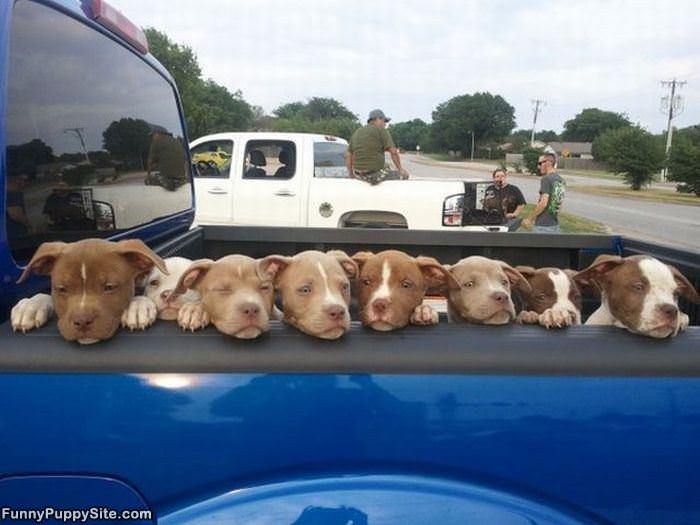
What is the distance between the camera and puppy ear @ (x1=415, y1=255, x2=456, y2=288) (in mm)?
2518

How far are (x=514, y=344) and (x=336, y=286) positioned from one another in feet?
2.77

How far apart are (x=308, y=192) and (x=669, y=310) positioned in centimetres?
733

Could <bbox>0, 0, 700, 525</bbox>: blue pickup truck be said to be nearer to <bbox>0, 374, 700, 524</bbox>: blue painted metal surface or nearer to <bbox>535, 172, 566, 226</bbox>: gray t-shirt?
<bbox>0, 374, 700, 524</bbox>: blue painted metal surface

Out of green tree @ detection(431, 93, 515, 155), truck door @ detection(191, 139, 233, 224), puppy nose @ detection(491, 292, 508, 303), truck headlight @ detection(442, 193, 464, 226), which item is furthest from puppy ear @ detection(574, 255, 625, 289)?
green tree @ detection(431, 93, 515, 155)

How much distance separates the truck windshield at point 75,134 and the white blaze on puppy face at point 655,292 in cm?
196

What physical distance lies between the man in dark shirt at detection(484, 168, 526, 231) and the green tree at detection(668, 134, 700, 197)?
35145 mm

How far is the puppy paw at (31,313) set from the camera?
168 centimetres

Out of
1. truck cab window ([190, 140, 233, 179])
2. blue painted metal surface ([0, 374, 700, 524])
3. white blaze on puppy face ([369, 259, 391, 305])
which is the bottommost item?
blue painted metal surface ([0, 374, 700, 524])

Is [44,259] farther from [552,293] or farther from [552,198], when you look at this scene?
[552,198]

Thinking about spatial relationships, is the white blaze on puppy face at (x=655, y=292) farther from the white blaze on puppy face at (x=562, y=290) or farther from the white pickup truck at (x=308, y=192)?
the white pickup truck at (x=308, y=192)

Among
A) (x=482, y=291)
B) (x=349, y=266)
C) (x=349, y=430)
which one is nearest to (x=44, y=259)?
(x=349, y=430)

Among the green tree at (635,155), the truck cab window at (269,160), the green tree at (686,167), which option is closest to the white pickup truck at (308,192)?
the truck cab window at (269,160)

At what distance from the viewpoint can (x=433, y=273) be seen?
2.57 m

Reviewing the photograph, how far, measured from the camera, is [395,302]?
2219 mm
